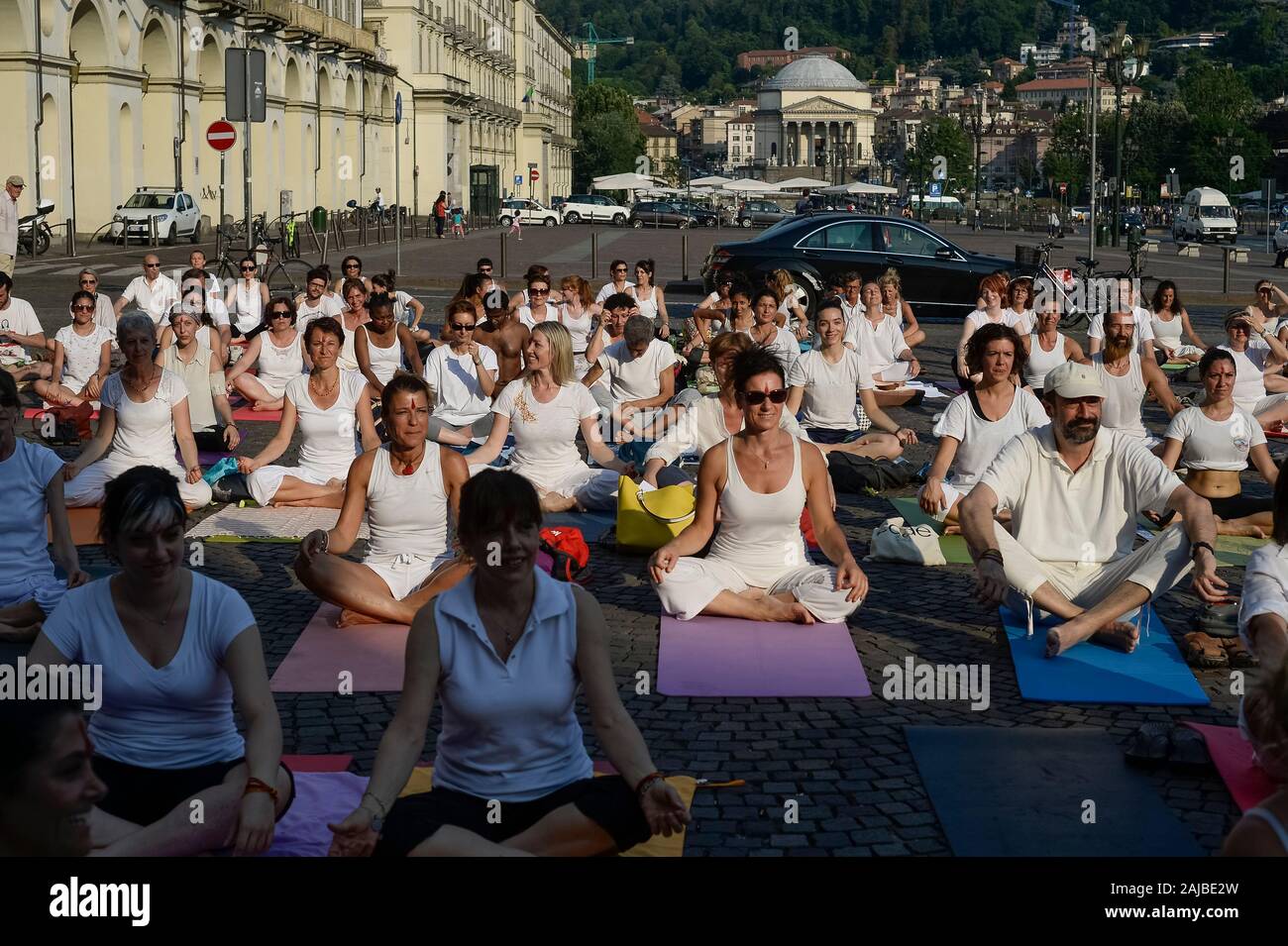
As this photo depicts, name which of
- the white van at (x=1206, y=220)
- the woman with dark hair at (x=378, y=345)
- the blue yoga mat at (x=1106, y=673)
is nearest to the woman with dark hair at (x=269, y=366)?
the woman with dark hair at (x=378, y=345)

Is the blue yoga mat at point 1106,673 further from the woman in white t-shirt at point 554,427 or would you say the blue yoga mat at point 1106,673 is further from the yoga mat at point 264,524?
the yoga mat at point 264,524

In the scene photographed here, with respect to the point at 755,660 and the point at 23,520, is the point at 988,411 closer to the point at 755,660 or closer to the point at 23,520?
the point at 755,660

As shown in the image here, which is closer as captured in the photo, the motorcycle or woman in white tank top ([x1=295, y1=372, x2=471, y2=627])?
woman in white tank top ([x1=295, y1=372, x2=471, y2=627])

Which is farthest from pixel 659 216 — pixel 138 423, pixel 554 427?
pixel 138 423

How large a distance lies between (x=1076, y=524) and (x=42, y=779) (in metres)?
5.02

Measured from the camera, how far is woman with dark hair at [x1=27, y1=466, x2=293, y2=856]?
170 inches

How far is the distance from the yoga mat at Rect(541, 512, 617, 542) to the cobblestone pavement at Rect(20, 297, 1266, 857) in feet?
2.25

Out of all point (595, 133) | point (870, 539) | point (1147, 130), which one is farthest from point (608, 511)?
point (595, 133)

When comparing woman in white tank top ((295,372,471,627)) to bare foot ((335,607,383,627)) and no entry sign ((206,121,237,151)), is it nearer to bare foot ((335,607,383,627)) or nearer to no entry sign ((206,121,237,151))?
bare foot ((335,607,383,627))

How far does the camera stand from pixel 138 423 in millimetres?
9586

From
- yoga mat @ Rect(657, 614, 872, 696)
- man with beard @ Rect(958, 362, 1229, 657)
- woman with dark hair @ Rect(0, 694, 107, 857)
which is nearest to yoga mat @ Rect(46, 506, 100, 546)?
yoga mat @ Rect(657, 614, 872, 696)

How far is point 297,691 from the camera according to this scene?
649 cm
